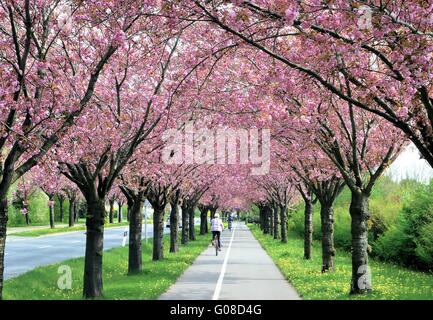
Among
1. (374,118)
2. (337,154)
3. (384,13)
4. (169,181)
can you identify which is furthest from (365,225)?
(169,181)

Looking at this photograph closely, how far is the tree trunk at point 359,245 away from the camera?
1414 cm

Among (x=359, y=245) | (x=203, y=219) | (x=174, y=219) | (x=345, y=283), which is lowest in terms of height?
(x=345, y=283)

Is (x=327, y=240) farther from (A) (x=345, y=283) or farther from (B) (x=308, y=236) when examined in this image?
(B) (x=308, y=236)

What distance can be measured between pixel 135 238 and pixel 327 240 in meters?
6.84

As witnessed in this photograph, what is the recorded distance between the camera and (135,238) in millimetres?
19422

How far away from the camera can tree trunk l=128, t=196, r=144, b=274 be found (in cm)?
1916

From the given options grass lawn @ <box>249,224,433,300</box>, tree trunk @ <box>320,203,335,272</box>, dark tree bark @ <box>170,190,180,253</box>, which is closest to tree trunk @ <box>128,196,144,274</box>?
grass lawn @ <box>249,224,433,300</box>

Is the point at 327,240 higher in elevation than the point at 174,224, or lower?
lower

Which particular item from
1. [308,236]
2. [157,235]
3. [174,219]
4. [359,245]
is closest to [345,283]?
[359,245]

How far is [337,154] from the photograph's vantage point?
1509 cm

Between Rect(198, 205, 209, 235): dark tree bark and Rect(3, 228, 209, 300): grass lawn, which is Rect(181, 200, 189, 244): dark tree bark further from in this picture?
Rect(198, 205, 209, 235): dark tree bark

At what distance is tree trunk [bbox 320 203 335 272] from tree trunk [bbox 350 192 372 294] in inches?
209

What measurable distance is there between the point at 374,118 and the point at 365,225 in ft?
9.67

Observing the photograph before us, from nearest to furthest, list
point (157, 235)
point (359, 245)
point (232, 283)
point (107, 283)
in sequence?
point (359, 245), point (232, 283), point (107, 283), point (157, 235)
